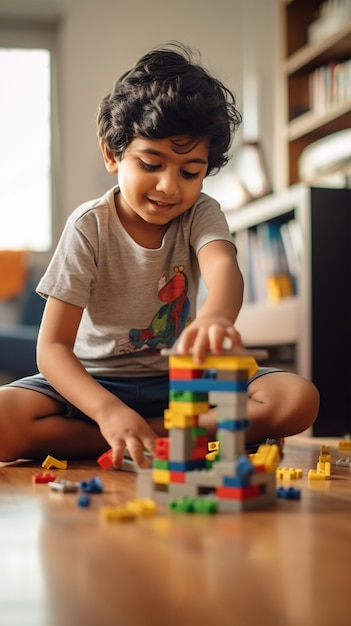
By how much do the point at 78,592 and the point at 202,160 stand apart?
32.1 inches

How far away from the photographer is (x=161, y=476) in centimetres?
86

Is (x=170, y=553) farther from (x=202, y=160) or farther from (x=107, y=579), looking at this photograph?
(x=202, y=160)

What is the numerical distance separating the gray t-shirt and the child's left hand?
0.46 metres

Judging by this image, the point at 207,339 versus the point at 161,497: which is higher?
the point at 207,339

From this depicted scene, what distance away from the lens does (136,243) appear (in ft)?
4.44

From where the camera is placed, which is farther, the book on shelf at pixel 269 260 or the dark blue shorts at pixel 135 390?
the book on shelf at pixel 269 260

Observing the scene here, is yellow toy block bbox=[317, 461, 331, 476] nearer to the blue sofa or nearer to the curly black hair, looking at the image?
the curly black hair

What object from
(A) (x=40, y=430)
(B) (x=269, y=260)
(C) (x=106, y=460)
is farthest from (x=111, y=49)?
(C) (x=106, y=460)

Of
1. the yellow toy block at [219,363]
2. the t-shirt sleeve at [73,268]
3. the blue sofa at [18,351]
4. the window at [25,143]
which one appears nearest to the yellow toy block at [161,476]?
the yellow toy block at [219,363]

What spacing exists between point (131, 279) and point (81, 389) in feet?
0.90

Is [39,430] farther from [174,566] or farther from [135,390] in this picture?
[174,566]

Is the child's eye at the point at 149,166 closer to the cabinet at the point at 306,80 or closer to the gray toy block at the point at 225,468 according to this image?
the gray toy block at the point at 225,468

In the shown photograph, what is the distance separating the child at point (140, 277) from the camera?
1.21m

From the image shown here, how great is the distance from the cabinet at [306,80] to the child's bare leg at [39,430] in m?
1.67
